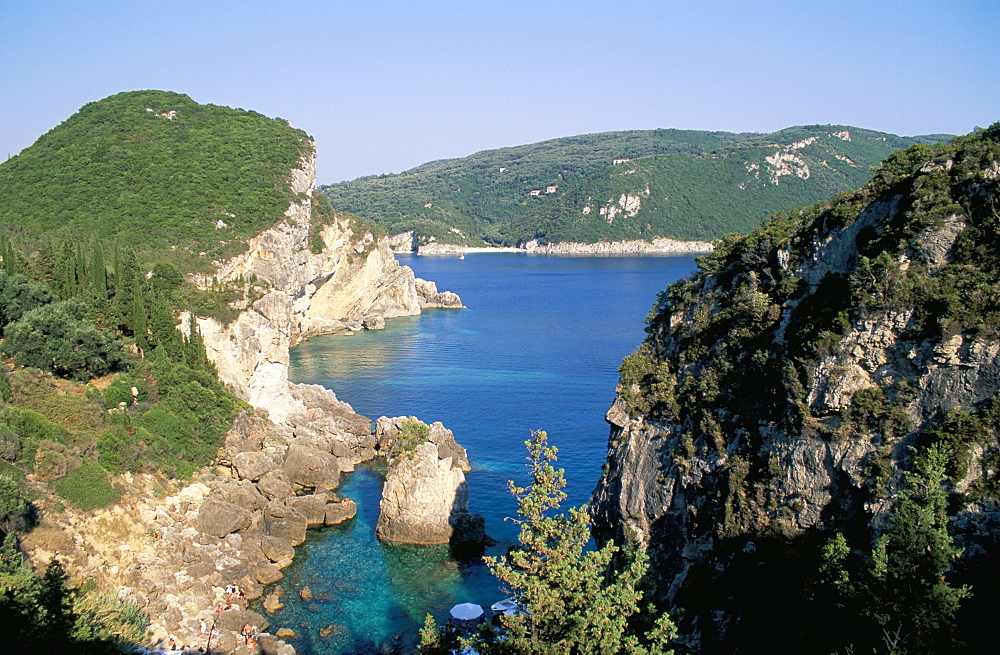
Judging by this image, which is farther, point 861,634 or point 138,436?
point 138,436

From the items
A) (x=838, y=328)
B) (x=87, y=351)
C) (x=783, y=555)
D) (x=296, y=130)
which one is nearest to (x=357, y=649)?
(x=783, y=555)

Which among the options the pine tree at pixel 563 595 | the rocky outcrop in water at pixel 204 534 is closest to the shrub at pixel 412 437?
the rocky outcrop in water at pixel 204 534

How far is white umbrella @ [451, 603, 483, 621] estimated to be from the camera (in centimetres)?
2617

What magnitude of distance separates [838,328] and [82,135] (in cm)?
7883

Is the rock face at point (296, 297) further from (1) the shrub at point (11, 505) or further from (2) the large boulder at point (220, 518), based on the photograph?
(1) the shrub at point (11, 505)

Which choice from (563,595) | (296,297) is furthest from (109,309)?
(563,595)

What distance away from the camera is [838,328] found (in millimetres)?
19859

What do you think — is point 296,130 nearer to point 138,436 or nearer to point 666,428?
point 138,436

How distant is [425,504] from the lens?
33.3 m

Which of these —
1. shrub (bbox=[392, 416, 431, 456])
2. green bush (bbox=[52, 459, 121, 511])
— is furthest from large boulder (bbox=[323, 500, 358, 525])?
green bush (bbox=[52, 459, 121, 511])

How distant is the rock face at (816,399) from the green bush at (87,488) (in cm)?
1944

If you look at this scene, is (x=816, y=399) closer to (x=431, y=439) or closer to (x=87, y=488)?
(x=431, y=439)

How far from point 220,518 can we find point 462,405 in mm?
25139

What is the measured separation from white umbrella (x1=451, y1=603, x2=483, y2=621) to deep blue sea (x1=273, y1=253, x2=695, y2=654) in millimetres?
952
